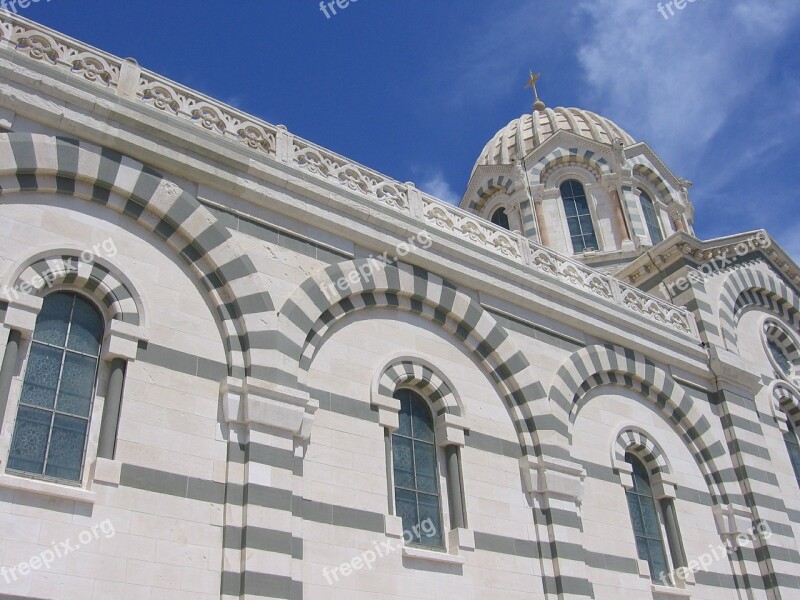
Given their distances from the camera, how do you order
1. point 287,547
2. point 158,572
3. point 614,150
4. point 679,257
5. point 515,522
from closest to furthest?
point 158,572, point 287,547, point 515,522, point 679,257, point 614,150

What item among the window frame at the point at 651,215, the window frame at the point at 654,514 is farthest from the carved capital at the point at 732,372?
the window frame at the point at 651,215

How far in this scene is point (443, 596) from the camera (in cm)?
1104

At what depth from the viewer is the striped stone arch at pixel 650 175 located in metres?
24.7

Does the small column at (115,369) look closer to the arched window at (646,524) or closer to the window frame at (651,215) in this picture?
the arched window at (646,524)

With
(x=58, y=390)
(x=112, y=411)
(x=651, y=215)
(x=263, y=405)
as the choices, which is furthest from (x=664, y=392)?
(x=58, y=390)

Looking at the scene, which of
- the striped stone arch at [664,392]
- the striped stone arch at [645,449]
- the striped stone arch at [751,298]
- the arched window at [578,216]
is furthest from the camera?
the arched window at [578,216]

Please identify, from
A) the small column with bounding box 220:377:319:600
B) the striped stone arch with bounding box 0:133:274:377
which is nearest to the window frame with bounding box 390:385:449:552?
the small column with bounding box 220:377:319:600

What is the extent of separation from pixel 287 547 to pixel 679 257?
11373mm

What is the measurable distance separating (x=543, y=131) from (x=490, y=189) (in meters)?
2.65

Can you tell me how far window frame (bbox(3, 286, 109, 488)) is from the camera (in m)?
8.91

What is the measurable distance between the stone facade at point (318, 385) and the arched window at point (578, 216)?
6750 mm

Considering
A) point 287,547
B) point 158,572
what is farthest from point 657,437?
point 158,572

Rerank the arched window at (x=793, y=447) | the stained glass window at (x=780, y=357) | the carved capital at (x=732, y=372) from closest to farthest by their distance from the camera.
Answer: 1. the carved capital at (x=732, y=372)
2. the arched window at (x=793, y=447)
3. the stained glass window at (x=780, y=357)

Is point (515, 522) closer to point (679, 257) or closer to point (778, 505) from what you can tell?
point (778, 505)
